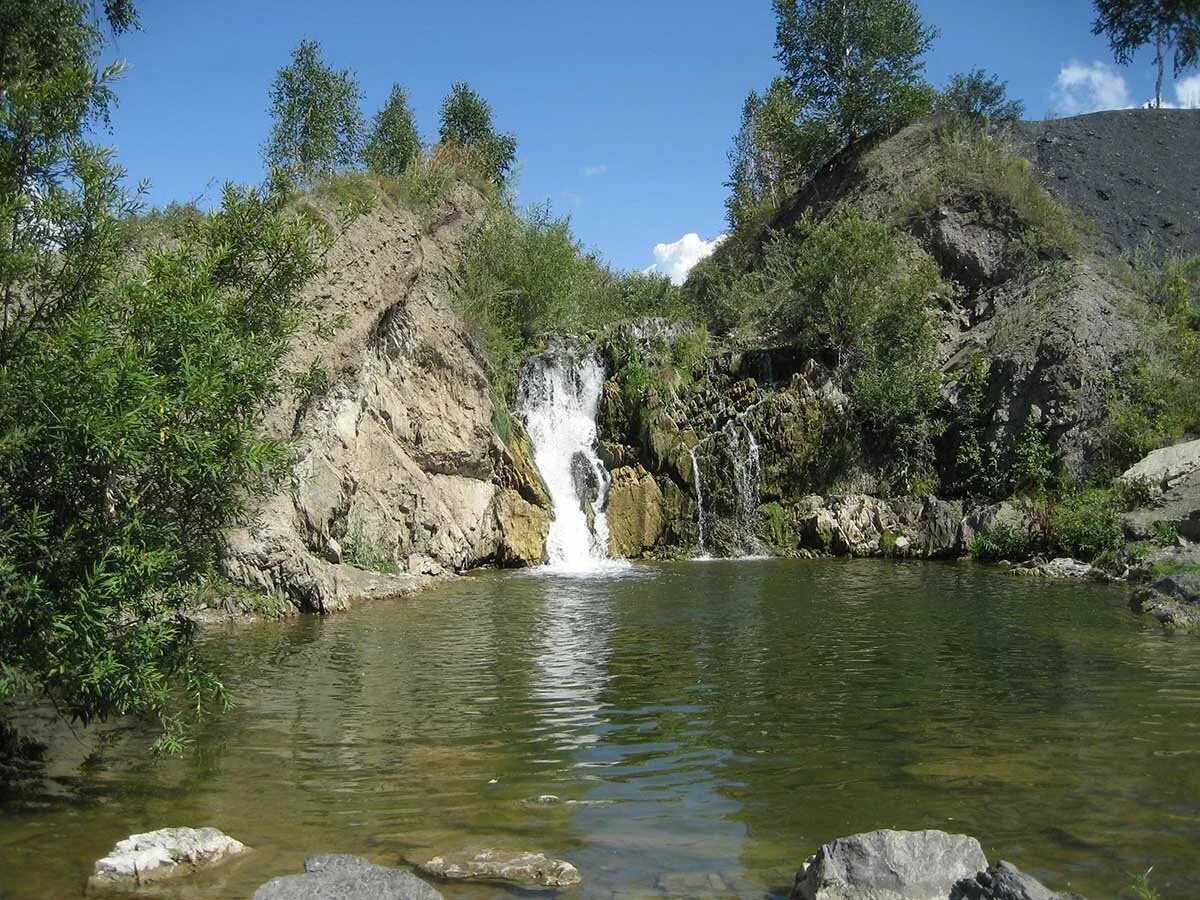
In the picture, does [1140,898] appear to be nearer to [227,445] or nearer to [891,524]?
[227,445]

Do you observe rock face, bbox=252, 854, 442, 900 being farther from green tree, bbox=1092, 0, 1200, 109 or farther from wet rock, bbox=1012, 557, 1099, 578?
wet rock, bbox=1012, 557, 1099, 578

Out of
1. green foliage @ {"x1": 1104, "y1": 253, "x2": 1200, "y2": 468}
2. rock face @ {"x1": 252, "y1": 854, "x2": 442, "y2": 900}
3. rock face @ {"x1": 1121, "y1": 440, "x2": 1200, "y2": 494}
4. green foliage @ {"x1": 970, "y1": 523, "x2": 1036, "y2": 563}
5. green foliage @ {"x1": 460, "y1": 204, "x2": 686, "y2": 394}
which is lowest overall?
rock face @ {"x1": 252, "y1": 854, "x2": 442, "y2": 900}

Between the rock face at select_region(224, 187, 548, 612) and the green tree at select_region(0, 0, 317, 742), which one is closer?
the green tree at select_region(0, 0, 317, 742)

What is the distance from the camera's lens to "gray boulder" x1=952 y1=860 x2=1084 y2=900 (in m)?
4.91

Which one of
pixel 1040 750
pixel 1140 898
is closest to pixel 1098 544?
pixel 1040 750

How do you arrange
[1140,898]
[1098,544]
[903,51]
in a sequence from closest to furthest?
[1140,898] < [1098,544] < [903,51]

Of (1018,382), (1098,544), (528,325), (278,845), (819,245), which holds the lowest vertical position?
(278,845)

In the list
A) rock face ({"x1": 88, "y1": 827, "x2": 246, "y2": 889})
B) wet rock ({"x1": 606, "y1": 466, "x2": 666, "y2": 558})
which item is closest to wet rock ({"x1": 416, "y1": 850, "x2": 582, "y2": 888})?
rock face ({"x1": 88, "y1": 827, "x2": 246, "y2": 889})

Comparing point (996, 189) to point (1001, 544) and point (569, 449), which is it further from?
point (569, 449)

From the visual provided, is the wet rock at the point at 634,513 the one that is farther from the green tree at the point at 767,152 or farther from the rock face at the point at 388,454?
the green tree at the point at 767,152

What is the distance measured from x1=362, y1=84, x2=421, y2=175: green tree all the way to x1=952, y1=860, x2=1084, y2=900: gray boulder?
38.8m

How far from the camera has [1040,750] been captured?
8523 millimetres

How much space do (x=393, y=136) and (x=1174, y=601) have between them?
38246mm

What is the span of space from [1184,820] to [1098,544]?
17.0 meters
